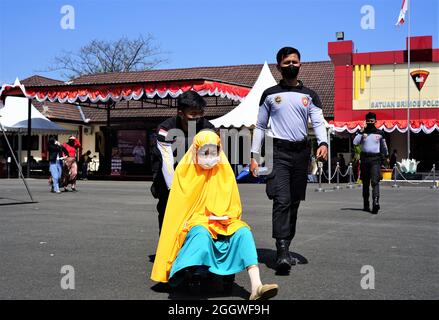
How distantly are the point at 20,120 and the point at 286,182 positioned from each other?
27037mm

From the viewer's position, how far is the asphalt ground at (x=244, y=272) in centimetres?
469

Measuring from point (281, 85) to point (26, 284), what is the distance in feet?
9.42

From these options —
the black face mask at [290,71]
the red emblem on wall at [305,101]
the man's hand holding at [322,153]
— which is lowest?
the man's hand holding at [322,153]

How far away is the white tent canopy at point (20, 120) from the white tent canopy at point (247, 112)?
34.2ft

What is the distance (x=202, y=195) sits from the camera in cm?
481

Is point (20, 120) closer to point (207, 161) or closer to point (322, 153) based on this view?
point (322, 153)

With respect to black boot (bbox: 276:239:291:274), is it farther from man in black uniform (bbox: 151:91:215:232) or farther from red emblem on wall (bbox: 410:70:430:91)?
red emblem on wall (bbox: 410:70:430:91)

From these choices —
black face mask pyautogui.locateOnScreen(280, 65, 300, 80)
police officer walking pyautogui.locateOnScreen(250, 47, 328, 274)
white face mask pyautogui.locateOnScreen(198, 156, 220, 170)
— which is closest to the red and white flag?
police officer walking pyautogui.locateOnScreen(250, 47, 328, 274)

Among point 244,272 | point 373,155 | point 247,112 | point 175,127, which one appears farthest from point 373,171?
point 247,112

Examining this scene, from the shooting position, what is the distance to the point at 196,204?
4785 millimetres

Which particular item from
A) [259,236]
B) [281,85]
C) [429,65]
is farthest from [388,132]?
[281,85]

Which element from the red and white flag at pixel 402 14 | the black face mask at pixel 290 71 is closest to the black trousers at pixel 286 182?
the black face mask at pixel 290 71

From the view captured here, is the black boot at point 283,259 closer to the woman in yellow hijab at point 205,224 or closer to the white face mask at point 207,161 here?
the woman in yellow hijab at point 205,224

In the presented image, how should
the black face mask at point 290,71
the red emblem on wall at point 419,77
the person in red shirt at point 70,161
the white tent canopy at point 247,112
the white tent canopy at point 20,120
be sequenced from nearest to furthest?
the black face mask at point 290,71, the person in red shirt at point 70,161, the white tent canopy at point 247,112, the red emblem on wall at point 419,77, the white tent canopy at point 20,120
